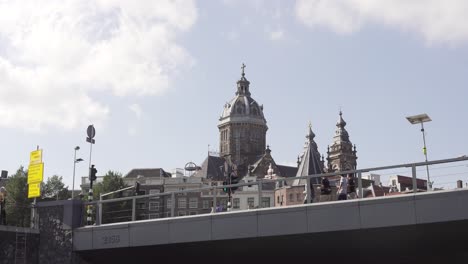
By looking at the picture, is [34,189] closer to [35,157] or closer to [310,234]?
[35,157]

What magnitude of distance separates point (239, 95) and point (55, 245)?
141023 mm

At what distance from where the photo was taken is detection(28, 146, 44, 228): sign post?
25266 mm

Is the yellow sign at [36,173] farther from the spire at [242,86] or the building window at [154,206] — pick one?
the spire at [242,86]

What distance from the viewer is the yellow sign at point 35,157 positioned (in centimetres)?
2592

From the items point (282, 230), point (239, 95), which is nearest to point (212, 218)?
point (282, 230)

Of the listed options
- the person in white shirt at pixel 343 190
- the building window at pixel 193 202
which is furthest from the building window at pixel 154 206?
the person in white shirt at pixel 343 190

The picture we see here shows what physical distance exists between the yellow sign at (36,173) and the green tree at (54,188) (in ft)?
210

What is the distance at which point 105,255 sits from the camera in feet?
79.3

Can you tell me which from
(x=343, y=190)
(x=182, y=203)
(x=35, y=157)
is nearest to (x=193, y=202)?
(x=182, y=203)

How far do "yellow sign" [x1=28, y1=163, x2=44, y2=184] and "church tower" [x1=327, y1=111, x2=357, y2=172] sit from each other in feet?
434

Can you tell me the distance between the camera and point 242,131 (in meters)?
160

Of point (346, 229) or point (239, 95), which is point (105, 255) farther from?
point (239, 95)

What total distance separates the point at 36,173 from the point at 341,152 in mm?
135357

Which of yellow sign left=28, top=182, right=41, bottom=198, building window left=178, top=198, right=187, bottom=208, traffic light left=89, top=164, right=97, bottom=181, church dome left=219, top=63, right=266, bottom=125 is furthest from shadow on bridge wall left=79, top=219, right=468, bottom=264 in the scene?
church dome left=219, top=63, right=266, bottom=125
